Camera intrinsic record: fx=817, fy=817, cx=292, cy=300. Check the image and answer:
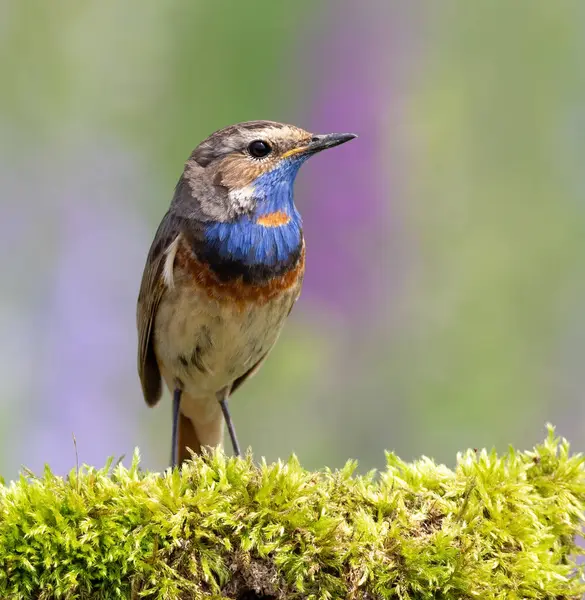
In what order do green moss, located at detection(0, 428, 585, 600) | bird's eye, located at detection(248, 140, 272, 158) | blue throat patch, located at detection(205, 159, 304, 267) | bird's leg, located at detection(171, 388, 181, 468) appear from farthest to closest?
bird's leg, located at detection(171, 388, 181, 468), bird's eye, located at detection(248, 140, 272, 158), blue throat patch, located at detection(205, 159, 304, 267), green moss, located at detection(0, 428, 585, 600)

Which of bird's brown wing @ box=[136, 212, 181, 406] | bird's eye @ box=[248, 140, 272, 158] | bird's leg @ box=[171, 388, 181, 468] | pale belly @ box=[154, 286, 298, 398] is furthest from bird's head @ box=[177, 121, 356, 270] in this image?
bird's leg @ box=[171, 388, 181, 468]

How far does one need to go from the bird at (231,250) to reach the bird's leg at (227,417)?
41 cm

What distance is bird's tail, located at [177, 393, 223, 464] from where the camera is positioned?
4672 millimetres

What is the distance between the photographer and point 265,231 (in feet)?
12.6

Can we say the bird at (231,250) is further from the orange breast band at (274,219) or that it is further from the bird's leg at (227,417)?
the bird's leg at (227,417)

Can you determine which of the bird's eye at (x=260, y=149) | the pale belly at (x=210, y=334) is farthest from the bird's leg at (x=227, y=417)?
the bird's eye at (x=260, y=149)

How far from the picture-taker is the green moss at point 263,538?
8.17ft

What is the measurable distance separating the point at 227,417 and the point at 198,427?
343mm

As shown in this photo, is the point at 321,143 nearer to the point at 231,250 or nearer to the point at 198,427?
the point at 231,250

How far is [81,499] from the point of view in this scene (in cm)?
262

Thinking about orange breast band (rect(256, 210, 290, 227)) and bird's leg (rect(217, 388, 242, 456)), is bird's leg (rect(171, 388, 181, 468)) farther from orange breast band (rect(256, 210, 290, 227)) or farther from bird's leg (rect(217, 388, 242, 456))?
orange breast band (rect(256, 210, 290, 227))

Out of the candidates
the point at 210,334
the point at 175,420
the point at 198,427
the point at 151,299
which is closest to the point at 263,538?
the point at 210,334

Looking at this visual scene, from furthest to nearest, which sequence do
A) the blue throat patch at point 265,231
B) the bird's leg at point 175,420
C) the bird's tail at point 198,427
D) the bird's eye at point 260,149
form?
the bird's tail at point 198,427
the bird's leg at point 175,420
the bird's eye at point 260,149
the blue throat patch at point 265,231

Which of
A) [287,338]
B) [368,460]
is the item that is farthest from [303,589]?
[287,338]
